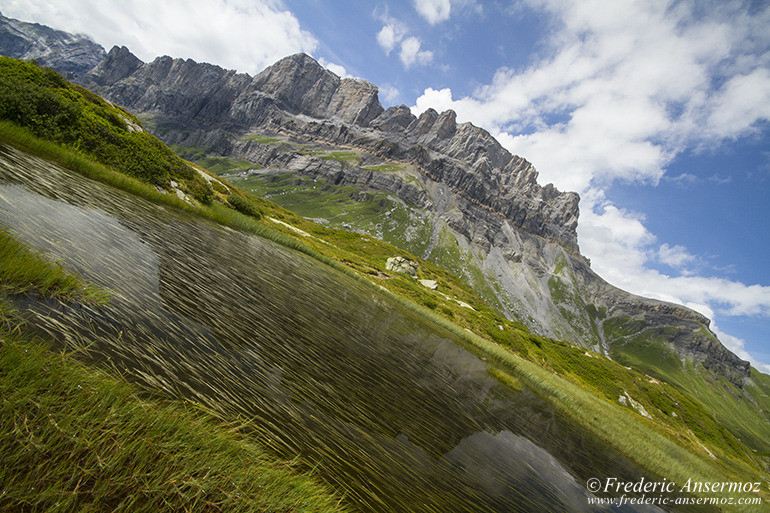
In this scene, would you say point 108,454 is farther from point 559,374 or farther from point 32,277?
point 559,374

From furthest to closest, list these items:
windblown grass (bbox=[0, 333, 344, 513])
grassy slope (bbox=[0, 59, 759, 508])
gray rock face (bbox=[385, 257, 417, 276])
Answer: gray rock face (bbox=[385, 257, 417, 276]) → grassy slope (bbox=[0, 59, 759, 508]) → windblown grass (bbox=[0, 333, 344, 513])

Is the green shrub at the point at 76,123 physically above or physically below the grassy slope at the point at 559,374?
above

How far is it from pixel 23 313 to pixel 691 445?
82487mm

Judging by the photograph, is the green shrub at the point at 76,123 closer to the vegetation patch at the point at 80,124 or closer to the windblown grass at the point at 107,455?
the vegetation patch at the point at 80,124

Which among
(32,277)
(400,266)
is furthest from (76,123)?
(400,266)

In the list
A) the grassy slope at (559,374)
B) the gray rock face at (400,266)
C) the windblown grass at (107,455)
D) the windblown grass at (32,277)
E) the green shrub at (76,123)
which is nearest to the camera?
the windblown grass at (107,455)

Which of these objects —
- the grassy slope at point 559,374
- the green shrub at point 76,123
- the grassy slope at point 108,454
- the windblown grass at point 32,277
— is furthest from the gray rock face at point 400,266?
the grassy slope at point 108,454

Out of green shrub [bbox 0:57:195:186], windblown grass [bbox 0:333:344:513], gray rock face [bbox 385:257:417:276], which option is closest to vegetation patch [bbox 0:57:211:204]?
green shrub [bbox 0:57:195:186]

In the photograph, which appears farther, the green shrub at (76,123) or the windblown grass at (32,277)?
the green shrub at (76,123)

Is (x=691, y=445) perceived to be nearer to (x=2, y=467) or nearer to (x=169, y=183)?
(x=2, y=467)

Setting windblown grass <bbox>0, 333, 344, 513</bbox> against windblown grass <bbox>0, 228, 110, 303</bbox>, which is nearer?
windblown grass <bbox>0, 333, 344, 513</bbox>

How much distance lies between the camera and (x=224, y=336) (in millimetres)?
9977

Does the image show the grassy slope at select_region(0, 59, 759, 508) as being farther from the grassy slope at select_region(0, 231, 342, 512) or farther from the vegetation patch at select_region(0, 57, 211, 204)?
the grassy slope at select_region(0, 231, 342, 512)

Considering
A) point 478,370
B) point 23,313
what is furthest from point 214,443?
point 478,370
